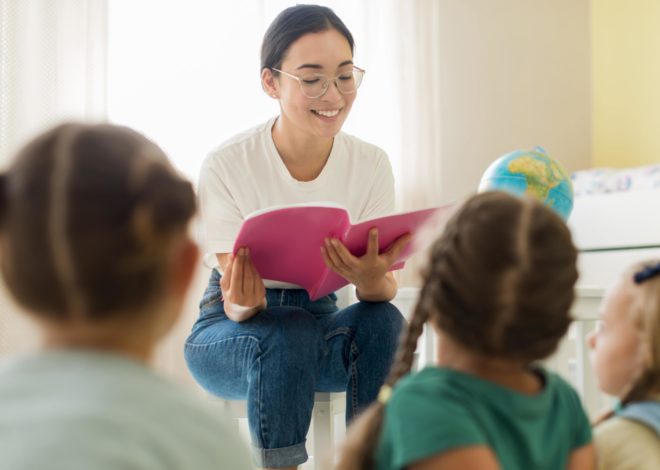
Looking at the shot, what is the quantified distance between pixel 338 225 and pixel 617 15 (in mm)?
3265

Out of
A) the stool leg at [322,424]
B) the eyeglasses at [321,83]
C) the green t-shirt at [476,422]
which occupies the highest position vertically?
the eyeglasses at [321,83]

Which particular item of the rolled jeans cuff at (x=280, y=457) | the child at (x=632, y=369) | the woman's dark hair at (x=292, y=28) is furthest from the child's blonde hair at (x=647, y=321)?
the woman's dark hair at (x=292, y=28)

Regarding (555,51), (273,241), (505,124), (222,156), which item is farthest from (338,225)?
(555,51)

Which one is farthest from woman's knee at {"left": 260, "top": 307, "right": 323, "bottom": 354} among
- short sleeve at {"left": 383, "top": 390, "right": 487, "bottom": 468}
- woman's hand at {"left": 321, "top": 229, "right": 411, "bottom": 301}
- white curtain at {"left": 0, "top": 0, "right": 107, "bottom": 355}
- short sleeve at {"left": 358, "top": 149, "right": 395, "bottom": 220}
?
white curtain at {"left": 0, "top": 0, "right": 107, "bottom": 355}

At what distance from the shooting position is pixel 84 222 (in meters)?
0.58

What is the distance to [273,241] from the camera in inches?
55.3

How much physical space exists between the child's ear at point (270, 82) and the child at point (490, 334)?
1.12 m

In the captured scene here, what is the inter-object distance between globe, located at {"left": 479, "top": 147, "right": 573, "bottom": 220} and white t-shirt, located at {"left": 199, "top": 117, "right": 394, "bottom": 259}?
28cm

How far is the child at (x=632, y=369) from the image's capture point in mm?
886

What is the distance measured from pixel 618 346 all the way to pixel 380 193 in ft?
3.19

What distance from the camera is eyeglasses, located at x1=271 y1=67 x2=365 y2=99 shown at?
1795mm

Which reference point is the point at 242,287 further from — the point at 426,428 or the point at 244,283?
the point at 426,428

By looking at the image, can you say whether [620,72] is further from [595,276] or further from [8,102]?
[8,102]

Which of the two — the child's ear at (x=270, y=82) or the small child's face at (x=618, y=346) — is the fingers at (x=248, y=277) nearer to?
the child's ear at (x=270, y=82)
